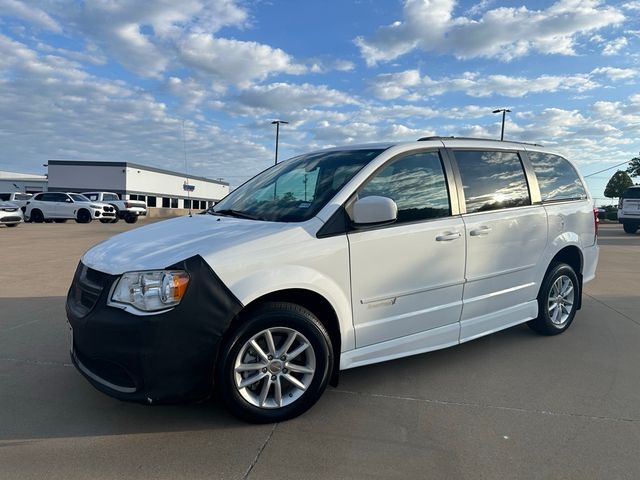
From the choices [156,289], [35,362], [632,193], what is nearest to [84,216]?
[35,362]

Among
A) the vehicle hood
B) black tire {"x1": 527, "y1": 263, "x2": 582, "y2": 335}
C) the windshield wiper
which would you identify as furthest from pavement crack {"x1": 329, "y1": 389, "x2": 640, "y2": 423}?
black tire {"x1": 527, "y1": 263, "x2": 582, "y2": 335}

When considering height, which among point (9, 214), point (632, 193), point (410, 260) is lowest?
point (410, 260)

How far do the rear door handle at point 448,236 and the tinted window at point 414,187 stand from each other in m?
0.16

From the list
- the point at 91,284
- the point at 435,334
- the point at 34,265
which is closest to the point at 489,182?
the point at 435,334

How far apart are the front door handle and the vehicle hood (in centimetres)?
157

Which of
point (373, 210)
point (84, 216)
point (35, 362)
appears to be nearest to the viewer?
point (373, 210)

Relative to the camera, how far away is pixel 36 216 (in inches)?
1073

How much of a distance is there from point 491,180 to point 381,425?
8.05 ft

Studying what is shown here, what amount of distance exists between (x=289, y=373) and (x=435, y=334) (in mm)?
1305

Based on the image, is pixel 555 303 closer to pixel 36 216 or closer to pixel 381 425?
pixel 381 425

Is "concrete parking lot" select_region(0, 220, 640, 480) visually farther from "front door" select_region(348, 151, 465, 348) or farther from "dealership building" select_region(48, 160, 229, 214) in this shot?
"dealership building" select_region(48, 160, 229, 214)

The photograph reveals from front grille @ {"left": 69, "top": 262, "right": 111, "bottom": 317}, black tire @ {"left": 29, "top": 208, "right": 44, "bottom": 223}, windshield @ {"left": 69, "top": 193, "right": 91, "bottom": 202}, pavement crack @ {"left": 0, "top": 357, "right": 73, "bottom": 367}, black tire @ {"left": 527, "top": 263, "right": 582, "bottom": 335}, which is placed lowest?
pavement crack @ {"left": 0, "top": 357, "right": 73, "bottom": 367}

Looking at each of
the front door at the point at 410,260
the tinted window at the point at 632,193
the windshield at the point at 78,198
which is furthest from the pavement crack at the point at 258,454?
the windshield at the point at 78,198

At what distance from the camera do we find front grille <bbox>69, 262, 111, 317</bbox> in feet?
9.63
